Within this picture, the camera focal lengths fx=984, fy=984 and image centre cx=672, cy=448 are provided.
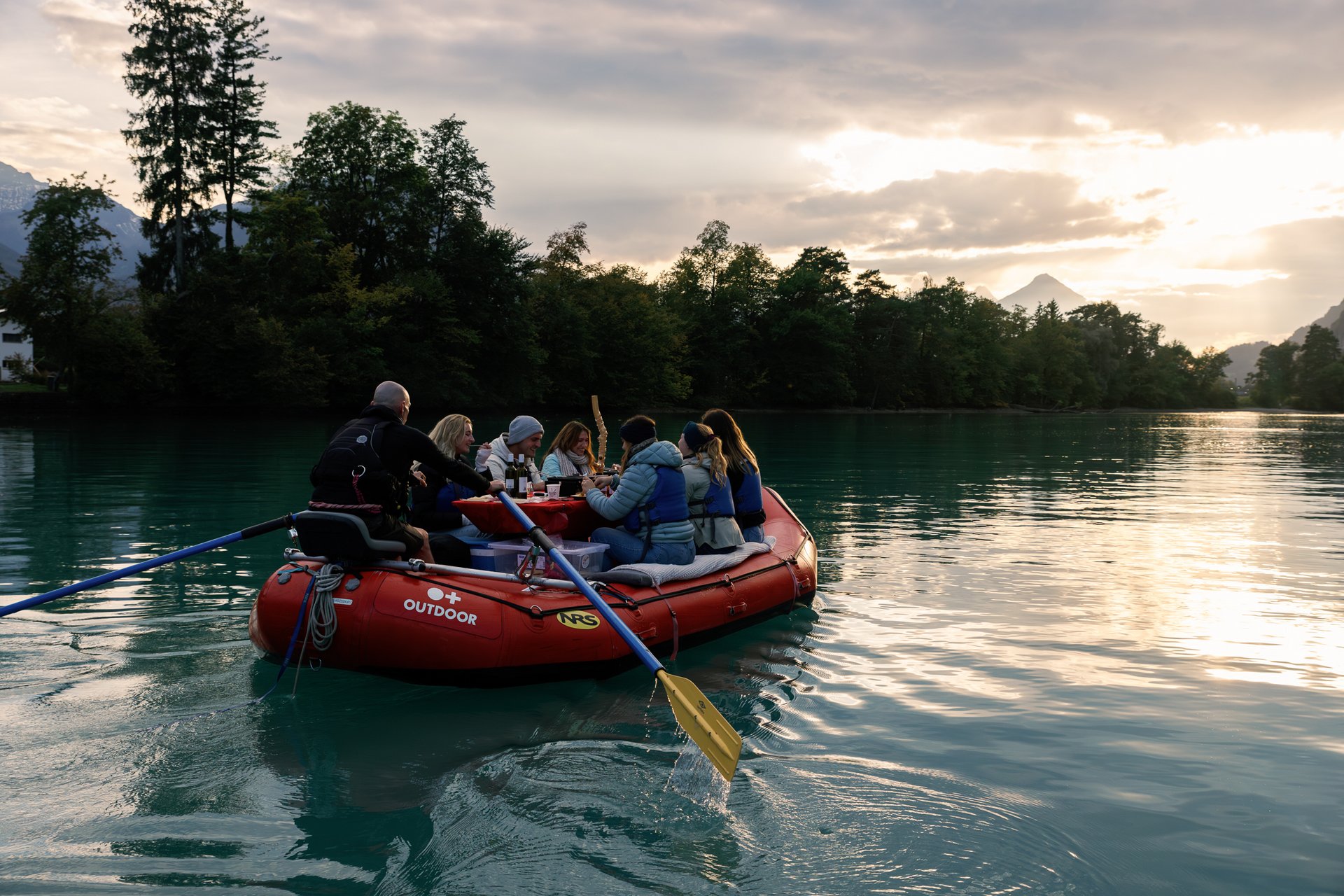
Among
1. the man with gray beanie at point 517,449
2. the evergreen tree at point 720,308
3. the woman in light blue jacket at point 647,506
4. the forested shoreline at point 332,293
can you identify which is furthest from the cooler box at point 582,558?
the evergreen tree at point 720,308

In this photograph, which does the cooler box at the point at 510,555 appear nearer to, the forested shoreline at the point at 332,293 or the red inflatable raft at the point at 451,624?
the red inflatable raft at the point at 451,624

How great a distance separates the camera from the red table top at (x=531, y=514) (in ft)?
25.0

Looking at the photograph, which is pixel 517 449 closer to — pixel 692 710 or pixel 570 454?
pixel 570 454

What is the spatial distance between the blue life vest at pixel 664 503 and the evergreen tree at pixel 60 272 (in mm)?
37489

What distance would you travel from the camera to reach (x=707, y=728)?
5.39m

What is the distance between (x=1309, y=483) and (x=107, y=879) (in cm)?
2588

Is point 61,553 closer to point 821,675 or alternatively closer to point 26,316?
point 821,675

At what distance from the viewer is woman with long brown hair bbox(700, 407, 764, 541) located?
932cm

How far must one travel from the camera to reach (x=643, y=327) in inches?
2606

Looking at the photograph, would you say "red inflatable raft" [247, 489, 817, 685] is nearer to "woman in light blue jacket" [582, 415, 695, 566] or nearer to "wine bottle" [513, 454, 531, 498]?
"woman in light blue jacket" [582, 415, 695, 566]

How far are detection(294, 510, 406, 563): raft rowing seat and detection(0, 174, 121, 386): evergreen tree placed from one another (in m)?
37.5

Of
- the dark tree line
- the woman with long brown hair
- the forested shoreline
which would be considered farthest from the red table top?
the dark tree line

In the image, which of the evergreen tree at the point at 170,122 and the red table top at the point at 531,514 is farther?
the evergreen tree at the point at 170,122

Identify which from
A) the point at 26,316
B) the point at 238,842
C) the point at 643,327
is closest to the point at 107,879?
the point at 238,842
